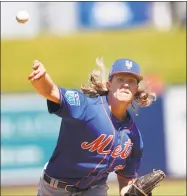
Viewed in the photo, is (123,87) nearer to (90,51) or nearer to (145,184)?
(145,184)

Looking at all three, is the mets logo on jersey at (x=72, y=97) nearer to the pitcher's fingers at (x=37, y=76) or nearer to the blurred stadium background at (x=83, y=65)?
the pitcher's fingers at (x=37, y=76)

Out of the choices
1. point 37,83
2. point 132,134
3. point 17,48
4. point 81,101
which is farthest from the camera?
point 17,48

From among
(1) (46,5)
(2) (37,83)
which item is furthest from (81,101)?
(1) (46,5)

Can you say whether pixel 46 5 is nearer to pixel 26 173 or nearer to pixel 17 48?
pixel 17 48

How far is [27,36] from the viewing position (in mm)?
23109

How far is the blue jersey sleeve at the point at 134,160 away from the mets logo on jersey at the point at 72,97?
30.9 inches

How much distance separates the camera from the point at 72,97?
5.36m

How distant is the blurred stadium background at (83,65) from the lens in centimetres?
1244

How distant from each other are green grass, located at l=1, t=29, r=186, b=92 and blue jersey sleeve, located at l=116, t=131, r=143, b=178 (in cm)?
1366

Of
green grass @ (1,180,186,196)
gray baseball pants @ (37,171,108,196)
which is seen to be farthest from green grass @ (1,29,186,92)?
gray baseball pants @ (37,171,108,196)

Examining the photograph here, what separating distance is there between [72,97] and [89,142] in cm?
44

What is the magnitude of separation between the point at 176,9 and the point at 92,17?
9.78 feet

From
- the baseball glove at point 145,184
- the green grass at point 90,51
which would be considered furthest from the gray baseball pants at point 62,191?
the green grass at point 90,51

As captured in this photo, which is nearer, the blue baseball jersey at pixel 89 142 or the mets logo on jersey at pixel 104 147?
the blue baseball jersey at pixel 89 142
